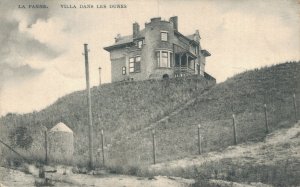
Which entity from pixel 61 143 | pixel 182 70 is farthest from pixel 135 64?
pixel 61 143

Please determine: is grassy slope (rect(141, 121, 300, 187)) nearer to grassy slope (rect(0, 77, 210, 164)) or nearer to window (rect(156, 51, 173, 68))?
grassy slope (rect(0, 77, 210, 164))

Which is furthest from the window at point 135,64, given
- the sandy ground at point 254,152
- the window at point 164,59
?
the sandy ground at point 254,152

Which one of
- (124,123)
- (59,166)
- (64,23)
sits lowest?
(59,166)

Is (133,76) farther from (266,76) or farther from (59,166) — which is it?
(59,166)

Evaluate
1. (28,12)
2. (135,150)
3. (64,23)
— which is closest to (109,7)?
(64,23)

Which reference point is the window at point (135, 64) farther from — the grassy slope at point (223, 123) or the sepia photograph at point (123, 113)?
the sepia photograph at point (123, 113)
